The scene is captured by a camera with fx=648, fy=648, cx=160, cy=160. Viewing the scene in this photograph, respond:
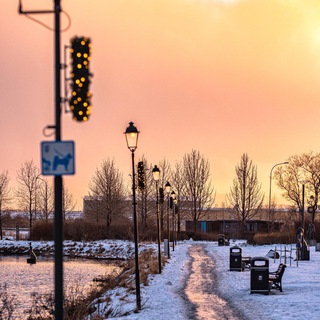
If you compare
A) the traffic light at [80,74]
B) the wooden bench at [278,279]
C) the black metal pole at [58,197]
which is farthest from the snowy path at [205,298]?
the traffic light at [80,74]

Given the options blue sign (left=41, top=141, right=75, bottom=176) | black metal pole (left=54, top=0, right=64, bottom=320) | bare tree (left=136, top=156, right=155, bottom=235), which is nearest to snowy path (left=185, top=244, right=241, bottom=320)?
black metal pole (left=54, top=0, right=64, bottom=320)

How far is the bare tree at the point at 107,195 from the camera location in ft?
281

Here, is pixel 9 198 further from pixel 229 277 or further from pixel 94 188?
pixel 229 277

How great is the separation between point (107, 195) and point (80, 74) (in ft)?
246

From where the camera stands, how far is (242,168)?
91.1m

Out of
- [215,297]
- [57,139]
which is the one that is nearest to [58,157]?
[57,139]

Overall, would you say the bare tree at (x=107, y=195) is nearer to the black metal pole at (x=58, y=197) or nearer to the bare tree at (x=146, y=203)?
the bare tree at (x=146, y=203)

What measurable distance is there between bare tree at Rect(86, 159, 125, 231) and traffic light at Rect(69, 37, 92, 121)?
2830 inches

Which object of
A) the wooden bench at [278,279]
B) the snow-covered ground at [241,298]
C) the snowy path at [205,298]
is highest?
the wooden bench at [278,279]

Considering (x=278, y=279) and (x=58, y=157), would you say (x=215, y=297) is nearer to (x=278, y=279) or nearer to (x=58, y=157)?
(x=278, y=279)

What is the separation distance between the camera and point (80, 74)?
11.6m

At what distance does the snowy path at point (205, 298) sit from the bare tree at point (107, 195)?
52447mm

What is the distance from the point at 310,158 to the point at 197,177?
61.9 ft

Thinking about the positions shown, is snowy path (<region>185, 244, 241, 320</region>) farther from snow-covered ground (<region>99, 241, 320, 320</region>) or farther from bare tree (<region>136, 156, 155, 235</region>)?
bare tree (<region>136, 156, 155, 235</region>)
